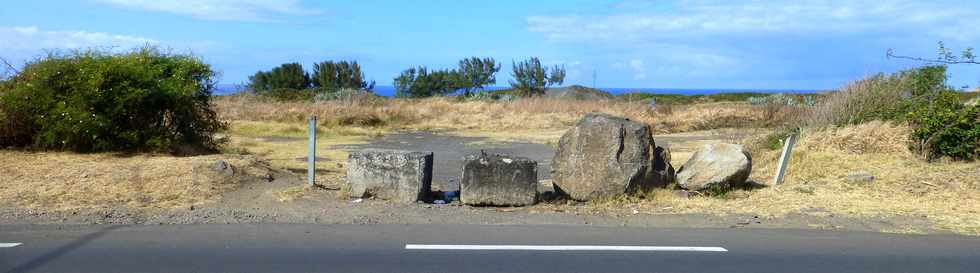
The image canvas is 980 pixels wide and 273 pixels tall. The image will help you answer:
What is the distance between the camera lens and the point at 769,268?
6293 millimetres

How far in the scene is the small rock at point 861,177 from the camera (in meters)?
11.4

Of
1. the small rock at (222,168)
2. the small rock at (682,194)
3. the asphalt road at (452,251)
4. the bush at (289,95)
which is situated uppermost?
the bush at (289,95)

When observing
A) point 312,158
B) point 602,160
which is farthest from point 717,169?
point 312,158

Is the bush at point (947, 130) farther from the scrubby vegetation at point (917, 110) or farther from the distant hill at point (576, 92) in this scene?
the distant hill at point (576, 92)

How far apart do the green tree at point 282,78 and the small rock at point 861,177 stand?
53.6m

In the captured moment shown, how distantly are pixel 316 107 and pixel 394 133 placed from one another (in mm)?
6279

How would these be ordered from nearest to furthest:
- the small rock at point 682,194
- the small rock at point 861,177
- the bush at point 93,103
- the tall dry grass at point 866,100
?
1. the small rock at point 682,194
2. the small rock at point 861,177
3. the bush at point 93,103
4. the tall dry grass at point 866,100

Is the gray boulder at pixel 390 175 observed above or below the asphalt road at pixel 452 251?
above

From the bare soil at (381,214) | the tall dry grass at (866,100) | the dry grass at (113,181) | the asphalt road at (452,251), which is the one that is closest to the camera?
the asphalt road at (452,251)

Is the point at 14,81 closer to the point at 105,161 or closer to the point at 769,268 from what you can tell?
the point at 105,161

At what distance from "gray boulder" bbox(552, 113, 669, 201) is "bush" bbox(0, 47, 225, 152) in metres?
6.62

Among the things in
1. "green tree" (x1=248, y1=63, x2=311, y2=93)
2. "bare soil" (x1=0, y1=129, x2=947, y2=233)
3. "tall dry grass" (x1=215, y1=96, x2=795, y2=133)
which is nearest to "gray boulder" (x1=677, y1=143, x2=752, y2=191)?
"bare soil" (x1=0, y1=129, x2=947, y2=233)

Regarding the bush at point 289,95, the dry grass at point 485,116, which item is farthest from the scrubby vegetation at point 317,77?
the dry grass at point 485,116

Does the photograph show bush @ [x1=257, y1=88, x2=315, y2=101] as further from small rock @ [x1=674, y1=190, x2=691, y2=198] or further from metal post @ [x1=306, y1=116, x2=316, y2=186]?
small rock @ [x1=674, y1=190, x2=691, y2=198]
